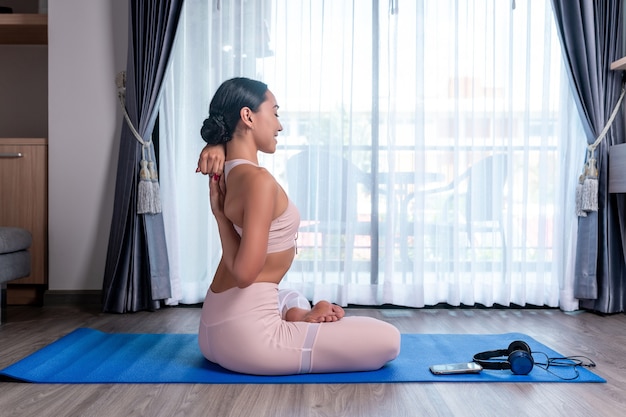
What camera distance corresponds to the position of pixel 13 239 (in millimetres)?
3227

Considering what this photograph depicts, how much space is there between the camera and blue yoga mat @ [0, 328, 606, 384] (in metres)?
2.11

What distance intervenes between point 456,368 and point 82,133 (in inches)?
102

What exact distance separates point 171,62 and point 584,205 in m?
2.47

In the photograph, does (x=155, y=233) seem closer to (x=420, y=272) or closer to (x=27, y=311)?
(x=27, y=311)

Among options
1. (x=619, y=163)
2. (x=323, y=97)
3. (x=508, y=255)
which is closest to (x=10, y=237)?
(x=323, y=97)

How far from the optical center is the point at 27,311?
352 cm

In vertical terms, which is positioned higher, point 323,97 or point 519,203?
point 323,97

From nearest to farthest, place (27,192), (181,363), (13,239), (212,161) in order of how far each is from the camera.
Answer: (212,161) → (181,363) → (13,239) → (27,192)

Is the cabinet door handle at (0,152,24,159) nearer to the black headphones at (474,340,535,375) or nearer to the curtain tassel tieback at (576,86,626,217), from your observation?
the black headphones at (474,340,535,375)

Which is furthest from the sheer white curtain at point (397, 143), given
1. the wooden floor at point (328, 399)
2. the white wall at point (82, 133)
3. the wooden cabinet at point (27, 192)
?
the wooden floor at point (328, 399)

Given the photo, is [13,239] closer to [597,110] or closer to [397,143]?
[397,143]

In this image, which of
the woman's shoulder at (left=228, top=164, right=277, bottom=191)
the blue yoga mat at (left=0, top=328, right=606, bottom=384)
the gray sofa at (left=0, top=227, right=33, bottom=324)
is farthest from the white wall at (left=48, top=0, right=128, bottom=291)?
the woman's shoulder at (left=228, top=164, right=277, bottom=191)

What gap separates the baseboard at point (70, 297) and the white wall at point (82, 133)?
0.09 feet

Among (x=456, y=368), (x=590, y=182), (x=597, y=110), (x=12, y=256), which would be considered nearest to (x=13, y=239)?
(x=12, y=256)
